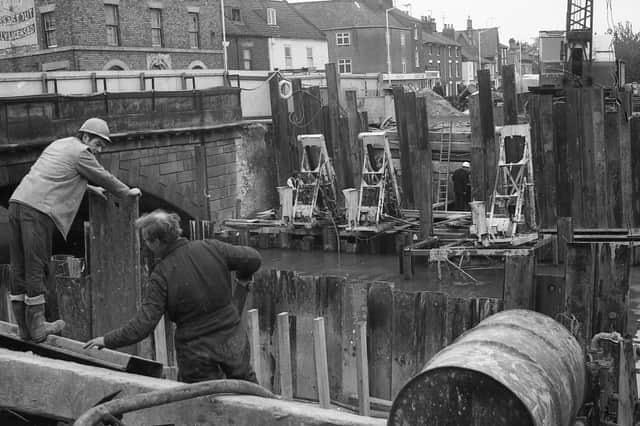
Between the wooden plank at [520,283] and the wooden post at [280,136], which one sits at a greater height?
the wooden post at [280,136]

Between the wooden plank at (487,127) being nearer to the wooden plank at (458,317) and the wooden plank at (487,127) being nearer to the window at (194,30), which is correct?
the wooden plank at (458,317)

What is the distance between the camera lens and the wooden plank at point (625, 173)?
59.3 ft

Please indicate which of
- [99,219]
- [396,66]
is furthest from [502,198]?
[396,66]

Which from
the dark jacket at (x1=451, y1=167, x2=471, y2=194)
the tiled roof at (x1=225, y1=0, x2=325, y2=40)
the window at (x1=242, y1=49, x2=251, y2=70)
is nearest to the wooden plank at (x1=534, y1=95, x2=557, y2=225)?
the dark jacket at (x1=451, y1=167, x2=471, y2=194)

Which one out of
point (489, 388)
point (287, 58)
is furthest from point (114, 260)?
point (287, 58)

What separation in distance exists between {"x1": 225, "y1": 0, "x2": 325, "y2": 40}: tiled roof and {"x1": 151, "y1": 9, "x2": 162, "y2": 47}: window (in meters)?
14.4

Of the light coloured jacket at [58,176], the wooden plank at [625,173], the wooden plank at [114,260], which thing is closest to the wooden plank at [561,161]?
the wooden plank at [625,173]

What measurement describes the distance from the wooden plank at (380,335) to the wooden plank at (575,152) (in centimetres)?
1045

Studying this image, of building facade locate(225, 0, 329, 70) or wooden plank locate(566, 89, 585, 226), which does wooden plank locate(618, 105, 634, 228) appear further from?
building facade locate(225, 0, 329, 70)

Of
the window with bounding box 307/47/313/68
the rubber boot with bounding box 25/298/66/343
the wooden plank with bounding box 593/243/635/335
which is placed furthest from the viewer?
the window with bounding box 307/47/313/68

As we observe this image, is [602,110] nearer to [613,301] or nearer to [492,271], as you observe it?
[492,271]

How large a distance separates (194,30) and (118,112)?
17856 mm

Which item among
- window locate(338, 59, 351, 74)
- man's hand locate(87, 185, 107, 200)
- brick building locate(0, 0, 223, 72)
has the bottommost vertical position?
man's hand locate(87, 185, 107, 200)

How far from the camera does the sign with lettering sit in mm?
32938
